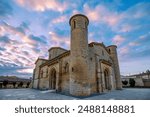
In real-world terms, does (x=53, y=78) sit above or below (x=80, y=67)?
below

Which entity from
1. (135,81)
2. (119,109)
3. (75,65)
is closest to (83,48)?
(75,65)

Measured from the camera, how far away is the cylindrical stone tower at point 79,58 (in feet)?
39.5

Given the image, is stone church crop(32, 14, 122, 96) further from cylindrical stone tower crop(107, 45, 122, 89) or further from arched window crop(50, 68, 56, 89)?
cylindrical stone tower crop(107, 45, 122, 89)

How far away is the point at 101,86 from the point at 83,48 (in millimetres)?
6052

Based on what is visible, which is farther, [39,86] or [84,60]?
[39,86]

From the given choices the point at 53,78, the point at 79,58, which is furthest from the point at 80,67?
the point at 53,78

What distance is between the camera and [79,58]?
1281 centimetres

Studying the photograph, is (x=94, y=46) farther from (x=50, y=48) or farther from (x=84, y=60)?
(x=50, y=48)

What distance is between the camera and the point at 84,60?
12.9 meters

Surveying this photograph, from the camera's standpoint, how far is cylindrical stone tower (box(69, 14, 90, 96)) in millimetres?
12039

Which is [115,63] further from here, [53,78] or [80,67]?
[53,78]

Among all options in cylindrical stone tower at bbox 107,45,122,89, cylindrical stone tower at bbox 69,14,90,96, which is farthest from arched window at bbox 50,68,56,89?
cylindrical stone tower at bbox 107,45,122,89

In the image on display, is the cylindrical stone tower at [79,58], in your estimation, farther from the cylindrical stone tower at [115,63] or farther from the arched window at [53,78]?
the cylindrical stone tower at [115,63]

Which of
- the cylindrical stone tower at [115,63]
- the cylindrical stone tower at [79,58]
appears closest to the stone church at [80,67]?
the cylindrical stone tower at [79,58]
